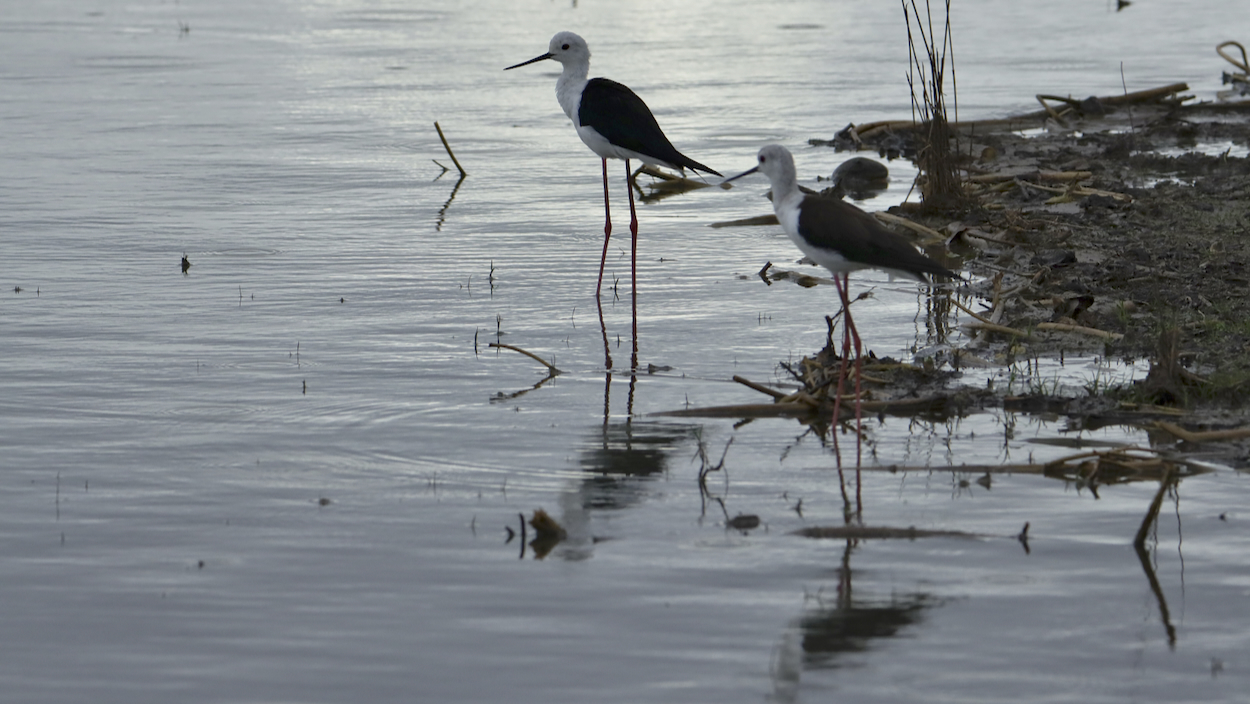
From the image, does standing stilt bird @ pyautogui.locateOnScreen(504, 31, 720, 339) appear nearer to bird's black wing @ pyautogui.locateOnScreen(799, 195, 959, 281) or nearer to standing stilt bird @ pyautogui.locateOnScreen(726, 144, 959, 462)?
standing stilt bird @ pyautogui.locateOnScreen(726, 144, 959, 462)

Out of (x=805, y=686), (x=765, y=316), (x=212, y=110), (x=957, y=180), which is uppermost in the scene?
(x=212, y=110)

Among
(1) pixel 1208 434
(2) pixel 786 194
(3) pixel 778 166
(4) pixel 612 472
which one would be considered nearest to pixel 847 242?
(2) pixel 786 194

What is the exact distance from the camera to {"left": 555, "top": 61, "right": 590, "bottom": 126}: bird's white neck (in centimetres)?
938

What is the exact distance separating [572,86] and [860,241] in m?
3.89

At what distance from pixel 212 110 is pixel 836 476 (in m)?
12.0

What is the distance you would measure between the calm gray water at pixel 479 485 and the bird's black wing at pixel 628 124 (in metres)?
0.78

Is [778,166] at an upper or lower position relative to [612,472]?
upper

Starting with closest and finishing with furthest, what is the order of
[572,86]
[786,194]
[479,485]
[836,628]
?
[836,628] → [479,485] → [786,194] → [572,86]

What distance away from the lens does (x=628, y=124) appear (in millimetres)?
8891

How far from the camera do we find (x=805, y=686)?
3916 millimetres

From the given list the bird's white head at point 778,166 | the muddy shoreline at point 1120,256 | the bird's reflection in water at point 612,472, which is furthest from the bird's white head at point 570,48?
the bird's reflection in water at point 612,472

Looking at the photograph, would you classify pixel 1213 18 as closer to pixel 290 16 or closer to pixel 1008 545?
pixel 290 16

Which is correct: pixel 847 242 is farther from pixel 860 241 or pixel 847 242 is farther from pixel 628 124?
pixel 628 124

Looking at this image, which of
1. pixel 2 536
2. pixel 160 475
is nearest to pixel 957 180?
pixel 160 475
